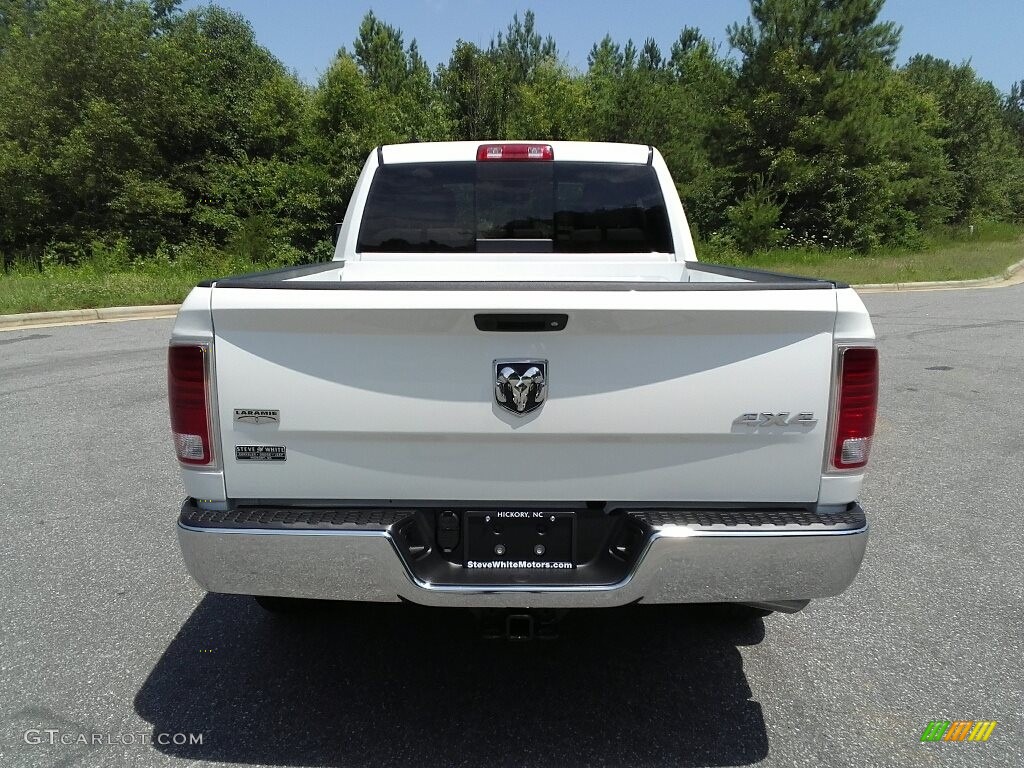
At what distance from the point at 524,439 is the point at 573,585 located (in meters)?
0.46

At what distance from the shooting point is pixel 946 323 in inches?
519

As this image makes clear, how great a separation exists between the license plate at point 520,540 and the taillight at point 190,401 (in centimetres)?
84

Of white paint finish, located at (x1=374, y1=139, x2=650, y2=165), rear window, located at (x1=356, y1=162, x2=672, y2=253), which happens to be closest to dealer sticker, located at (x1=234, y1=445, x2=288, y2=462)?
rear window, located at (x1=356, y1=162, x2=672, y2=253)

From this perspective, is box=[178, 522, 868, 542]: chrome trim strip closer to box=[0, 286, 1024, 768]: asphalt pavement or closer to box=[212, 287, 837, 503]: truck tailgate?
box=[212, 287, 837, 503]: truck tailgate

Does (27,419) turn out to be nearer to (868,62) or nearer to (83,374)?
(83,374)

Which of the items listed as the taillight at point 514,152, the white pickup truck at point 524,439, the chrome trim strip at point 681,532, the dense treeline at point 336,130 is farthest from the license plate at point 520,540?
the dense treeline at point 336,130

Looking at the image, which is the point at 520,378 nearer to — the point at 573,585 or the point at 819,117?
the point at 573,585

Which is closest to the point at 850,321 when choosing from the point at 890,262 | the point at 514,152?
the point at 514,152

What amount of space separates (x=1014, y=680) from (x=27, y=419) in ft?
24.6

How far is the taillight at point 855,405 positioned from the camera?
224 cm

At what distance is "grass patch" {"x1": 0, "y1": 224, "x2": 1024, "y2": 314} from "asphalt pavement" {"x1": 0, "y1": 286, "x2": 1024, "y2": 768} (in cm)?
991

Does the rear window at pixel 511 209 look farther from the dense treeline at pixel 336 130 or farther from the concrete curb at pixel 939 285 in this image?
the dense treeline at pixel 336 130

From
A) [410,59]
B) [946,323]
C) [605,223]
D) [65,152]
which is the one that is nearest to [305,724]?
[605,223]

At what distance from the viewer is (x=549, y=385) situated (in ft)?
7.38
